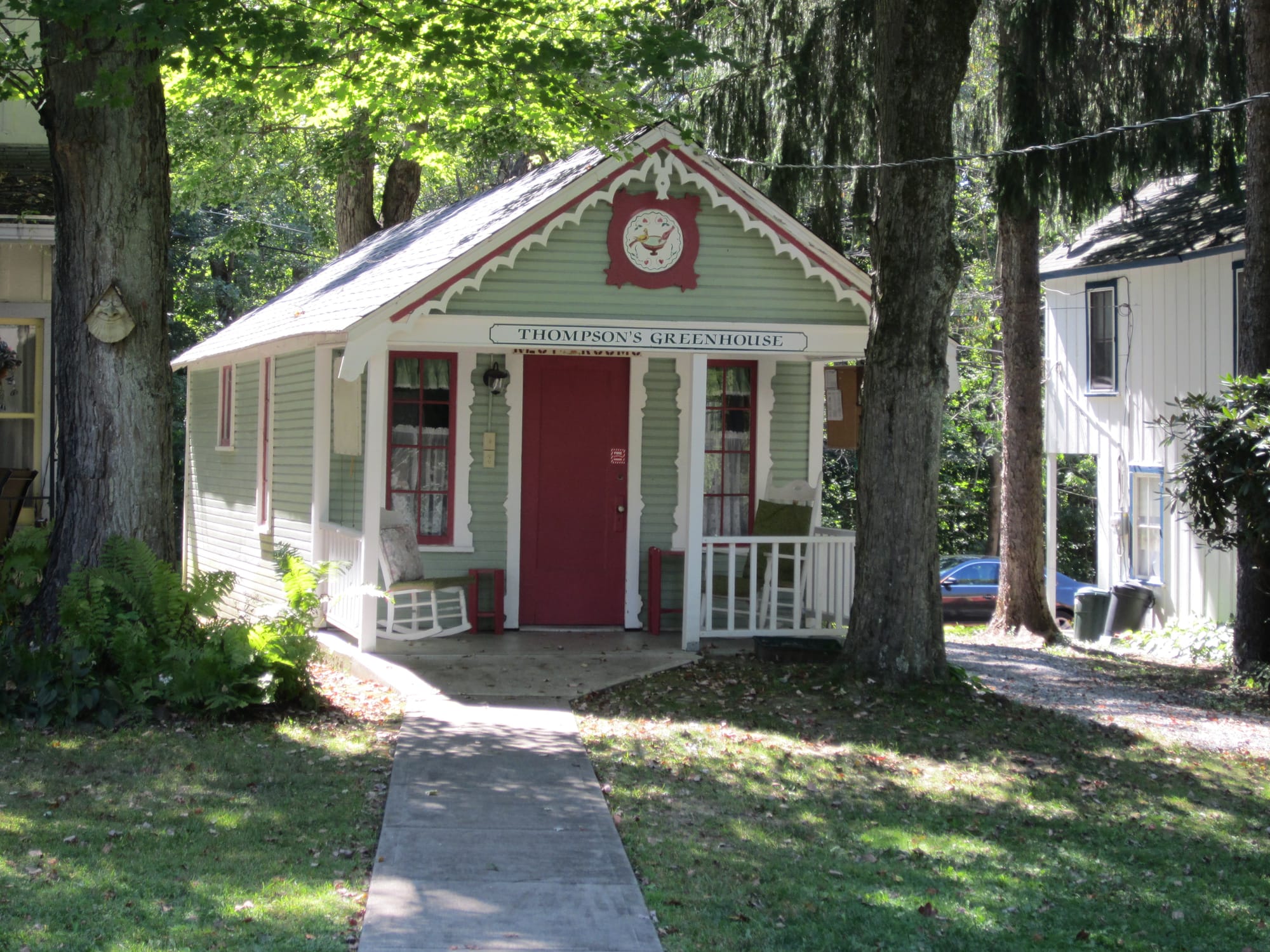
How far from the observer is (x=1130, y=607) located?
18.3 metres

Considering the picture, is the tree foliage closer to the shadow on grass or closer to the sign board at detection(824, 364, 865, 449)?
the sign board at detection(824, 364, 865, 449)

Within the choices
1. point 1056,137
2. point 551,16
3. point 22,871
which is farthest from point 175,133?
point 22,871

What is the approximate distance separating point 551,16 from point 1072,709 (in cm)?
1095

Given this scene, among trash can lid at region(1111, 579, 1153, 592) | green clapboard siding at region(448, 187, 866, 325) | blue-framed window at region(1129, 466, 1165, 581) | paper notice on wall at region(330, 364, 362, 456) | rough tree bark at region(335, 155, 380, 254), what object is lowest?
trash can lid at region(1111, 579, 1153, 592)

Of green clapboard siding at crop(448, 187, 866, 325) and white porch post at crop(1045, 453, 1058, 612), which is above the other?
green clapboard siding at crop(448, 187, 866, 325)

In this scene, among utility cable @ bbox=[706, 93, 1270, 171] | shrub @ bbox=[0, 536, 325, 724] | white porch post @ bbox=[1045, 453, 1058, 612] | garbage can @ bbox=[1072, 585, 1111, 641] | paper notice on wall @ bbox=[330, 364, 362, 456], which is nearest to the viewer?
shrub @ bbox=[0, 536, 325, 724]

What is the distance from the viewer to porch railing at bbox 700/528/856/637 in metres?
11.4

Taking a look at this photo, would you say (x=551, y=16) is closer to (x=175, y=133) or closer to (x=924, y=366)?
(x=175, y=133)

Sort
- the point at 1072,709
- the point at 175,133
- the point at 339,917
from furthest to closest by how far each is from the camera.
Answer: the point at 175,133 → the point at 1072,709 → the point at 339,917

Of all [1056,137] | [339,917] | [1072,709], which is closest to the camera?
[339,917]

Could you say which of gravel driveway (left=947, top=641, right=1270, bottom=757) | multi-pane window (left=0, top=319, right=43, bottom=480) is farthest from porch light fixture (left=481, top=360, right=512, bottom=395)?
gravel driveway (left=947, top=641, right=1270, bottom=757)

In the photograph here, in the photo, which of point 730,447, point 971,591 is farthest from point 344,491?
point 971,591

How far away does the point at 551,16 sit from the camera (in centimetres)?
1691

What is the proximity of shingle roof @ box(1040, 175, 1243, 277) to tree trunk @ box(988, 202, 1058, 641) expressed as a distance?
182 centimetres
